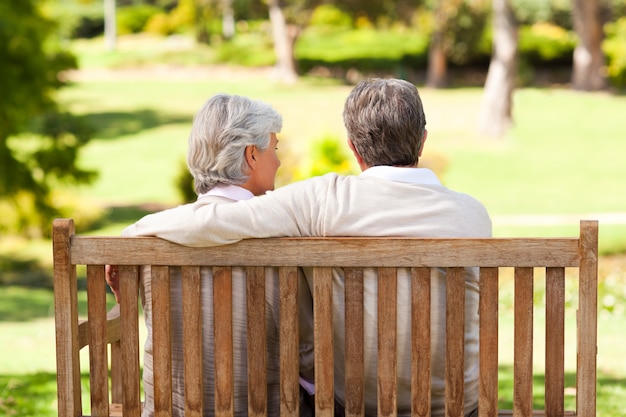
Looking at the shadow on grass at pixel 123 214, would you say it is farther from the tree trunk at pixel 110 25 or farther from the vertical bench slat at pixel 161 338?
the tree trunk at pixel 110 25

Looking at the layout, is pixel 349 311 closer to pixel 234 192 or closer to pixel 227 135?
pixel 234 192

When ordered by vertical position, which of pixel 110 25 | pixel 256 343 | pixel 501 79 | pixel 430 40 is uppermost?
pixel 110 25

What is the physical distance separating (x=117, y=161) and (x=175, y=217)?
2398cm

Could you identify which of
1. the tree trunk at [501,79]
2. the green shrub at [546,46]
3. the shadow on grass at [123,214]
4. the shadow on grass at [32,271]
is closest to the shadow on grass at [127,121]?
the shadow on grass at [123,214]

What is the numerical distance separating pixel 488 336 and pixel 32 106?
1072 centimetres

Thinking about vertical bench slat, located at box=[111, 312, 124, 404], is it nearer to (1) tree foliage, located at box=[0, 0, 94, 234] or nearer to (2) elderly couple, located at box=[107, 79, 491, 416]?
(2) elderly couple, located at box=[107, 79, 491, 416]

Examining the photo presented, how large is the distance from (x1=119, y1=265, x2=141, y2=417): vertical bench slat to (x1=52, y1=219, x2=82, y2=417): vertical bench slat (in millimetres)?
131

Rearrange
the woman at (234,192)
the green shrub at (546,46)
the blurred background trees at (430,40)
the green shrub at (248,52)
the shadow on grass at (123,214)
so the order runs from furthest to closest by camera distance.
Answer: the green shrub at (248,52), the green shrub at (546,46), the blurred background trees at (430,40), the shadow on grass at (123,214), the woman at (234,192)

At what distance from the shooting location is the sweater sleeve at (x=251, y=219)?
2381 millimetres

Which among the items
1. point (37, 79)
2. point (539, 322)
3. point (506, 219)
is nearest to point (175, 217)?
point (539, 322)

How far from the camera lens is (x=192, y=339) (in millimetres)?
2496

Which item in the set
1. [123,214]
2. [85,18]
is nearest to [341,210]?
[123,214]

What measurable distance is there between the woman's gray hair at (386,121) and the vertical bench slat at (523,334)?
1.39 feet

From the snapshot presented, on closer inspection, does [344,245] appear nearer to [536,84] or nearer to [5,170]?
[5,170]
